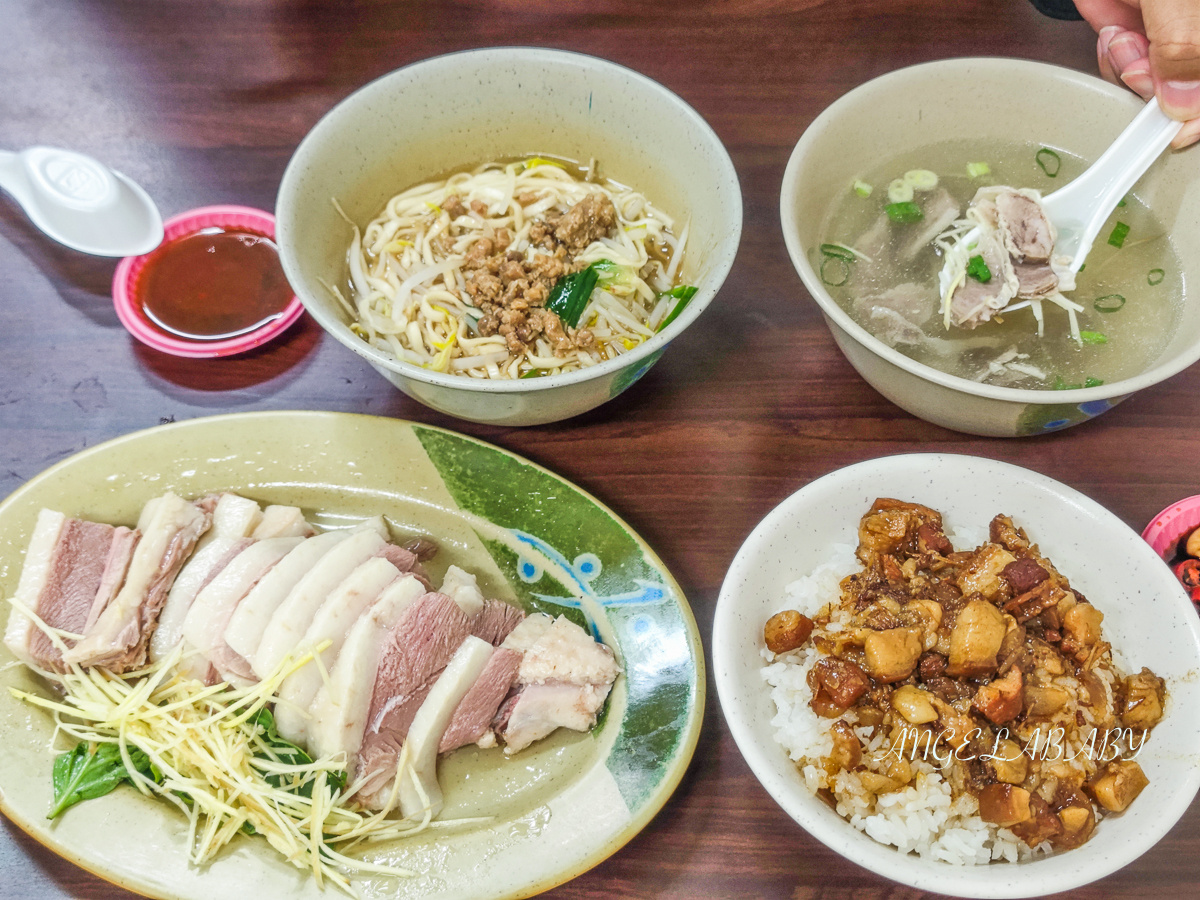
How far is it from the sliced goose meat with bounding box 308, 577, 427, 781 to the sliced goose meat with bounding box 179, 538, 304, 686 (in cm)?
20

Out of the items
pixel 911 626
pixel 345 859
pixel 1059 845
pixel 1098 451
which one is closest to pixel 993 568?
pixel 911 626

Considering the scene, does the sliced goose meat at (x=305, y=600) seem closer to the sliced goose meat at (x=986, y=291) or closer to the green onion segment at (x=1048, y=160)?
the sliced goose meat at (x=986, y=291)

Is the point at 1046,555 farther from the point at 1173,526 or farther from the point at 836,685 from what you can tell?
the point at 836,685

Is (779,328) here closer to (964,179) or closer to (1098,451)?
(964,179)

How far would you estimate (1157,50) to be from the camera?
66.7 inches

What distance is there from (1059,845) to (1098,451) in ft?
3.27

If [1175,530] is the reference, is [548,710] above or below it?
below

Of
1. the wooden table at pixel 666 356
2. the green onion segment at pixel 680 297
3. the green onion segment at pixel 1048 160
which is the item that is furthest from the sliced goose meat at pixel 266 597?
the green onion segment at pixel 1048 160

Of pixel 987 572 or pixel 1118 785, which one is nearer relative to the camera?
pixel 1118 785

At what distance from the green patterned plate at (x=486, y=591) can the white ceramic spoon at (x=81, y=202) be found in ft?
2.10

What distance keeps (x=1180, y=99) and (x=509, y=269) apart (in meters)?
1.55

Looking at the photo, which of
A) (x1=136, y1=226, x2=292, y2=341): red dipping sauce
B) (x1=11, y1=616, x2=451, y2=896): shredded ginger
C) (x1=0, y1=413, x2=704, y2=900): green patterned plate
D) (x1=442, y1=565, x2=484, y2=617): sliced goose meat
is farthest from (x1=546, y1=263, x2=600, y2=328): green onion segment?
(x1=11, y1=616, x2=451, y2=896): shredded ginger

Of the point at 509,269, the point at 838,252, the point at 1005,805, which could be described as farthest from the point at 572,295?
the point at 1005,805

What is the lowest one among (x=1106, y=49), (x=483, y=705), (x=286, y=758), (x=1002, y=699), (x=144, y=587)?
(x=286, y=758)
